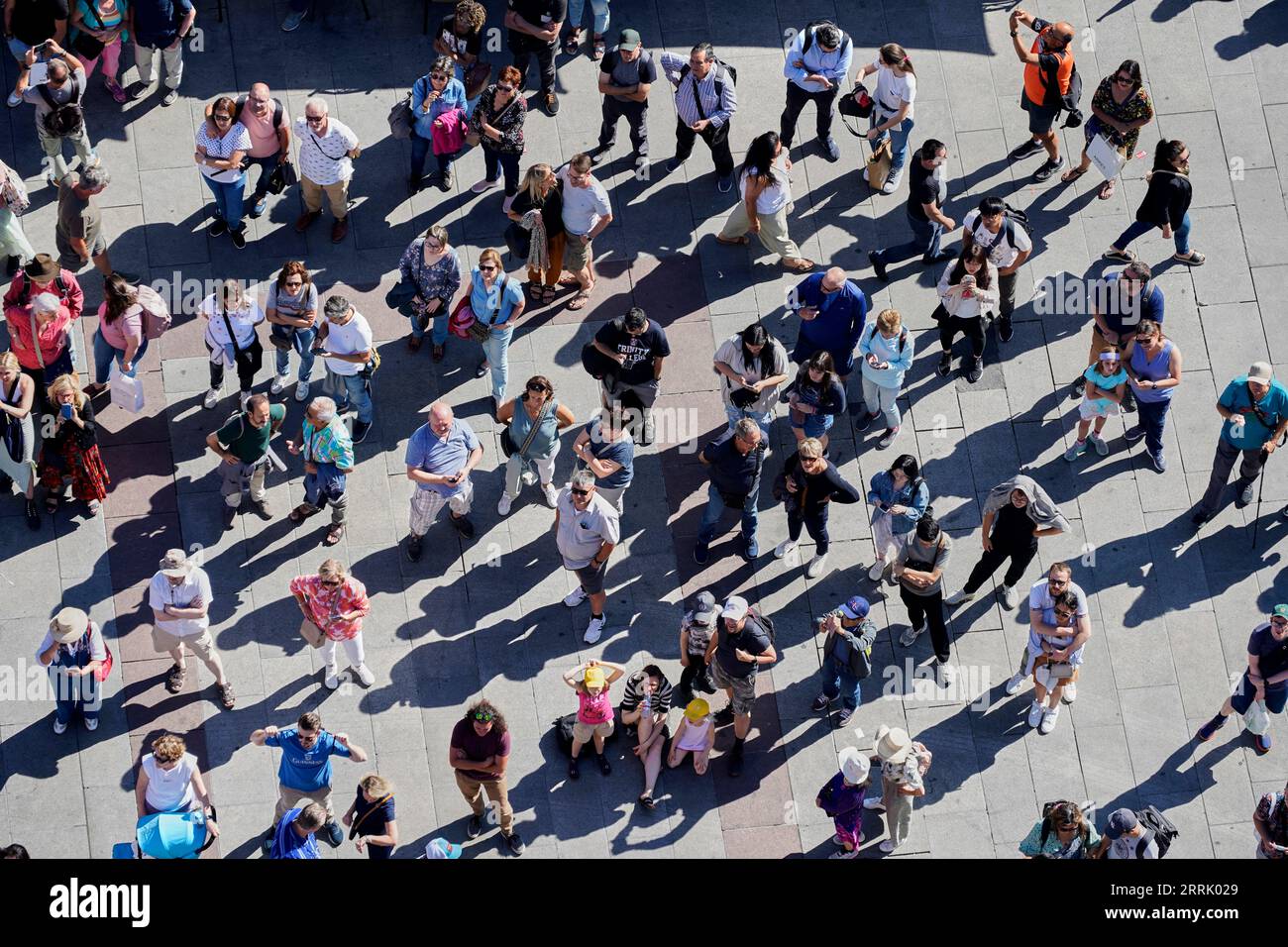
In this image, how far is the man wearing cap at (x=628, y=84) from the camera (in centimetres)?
2033

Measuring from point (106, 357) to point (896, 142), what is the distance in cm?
795

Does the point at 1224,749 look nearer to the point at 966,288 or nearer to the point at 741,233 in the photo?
the point at 966,288

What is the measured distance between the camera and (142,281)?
20.3 m

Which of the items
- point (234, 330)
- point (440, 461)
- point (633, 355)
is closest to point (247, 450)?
point (234, 330)

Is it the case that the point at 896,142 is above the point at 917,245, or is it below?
above

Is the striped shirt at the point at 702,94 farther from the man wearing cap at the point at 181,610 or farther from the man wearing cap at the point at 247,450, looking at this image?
the man wearing cap at the point at 181,610

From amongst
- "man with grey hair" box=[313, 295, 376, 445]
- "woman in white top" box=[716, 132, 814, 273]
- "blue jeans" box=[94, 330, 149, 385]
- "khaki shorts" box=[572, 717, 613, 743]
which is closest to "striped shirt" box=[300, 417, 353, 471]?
"man with grey hair" box=[313, 295, 376, 445]

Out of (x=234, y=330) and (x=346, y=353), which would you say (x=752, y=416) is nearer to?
(x=346, y=353)

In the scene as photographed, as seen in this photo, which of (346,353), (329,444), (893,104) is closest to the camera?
(329,444)

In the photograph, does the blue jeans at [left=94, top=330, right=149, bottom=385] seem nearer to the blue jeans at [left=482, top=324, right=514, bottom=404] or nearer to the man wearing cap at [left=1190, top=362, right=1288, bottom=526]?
the blue jeans at [left=482, top=324, right=514, bottom=404]

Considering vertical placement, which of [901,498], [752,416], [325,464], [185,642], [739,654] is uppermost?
[752,416]

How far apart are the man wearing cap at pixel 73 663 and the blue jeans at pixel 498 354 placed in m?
4.22

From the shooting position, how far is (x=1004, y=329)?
20.2 metres

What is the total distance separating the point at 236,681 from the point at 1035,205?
9.19 metres
